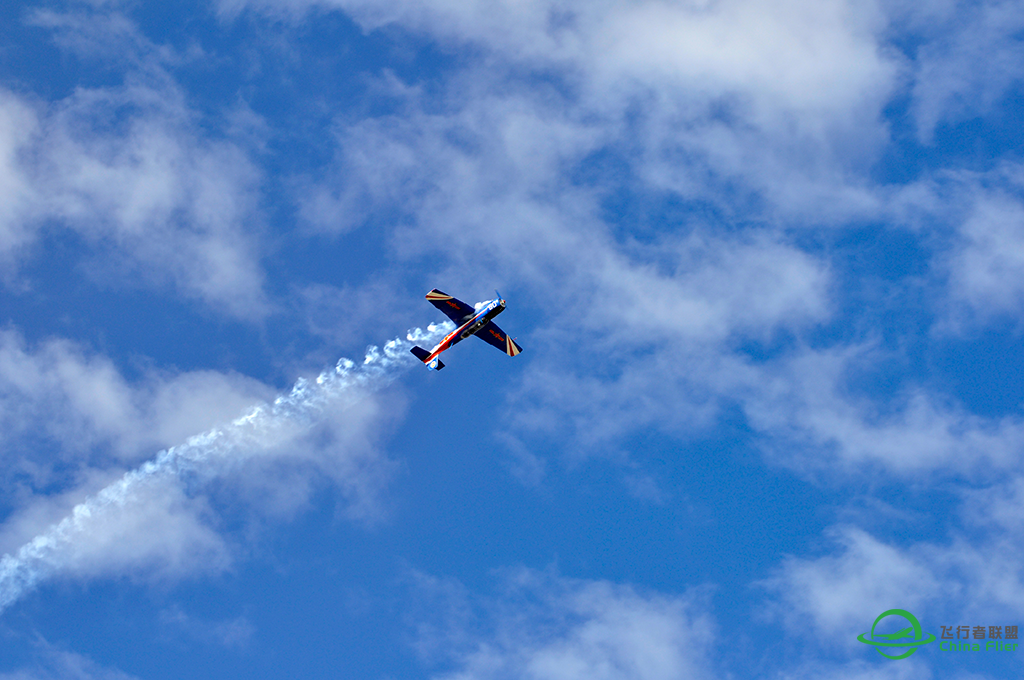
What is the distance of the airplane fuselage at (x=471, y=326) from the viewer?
367ft

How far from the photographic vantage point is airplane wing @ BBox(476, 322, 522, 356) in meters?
118

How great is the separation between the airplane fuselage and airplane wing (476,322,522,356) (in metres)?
1.94

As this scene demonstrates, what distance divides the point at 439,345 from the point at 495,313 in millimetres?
10029

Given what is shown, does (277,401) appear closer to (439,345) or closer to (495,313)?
(439,345)

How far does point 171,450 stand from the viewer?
361 feet

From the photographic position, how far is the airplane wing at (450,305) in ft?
378

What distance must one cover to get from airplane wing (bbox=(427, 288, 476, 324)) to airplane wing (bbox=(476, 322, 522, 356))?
3638 mm

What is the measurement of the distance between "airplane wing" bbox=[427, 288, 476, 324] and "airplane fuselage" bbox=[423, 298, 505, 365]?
4.69 ft

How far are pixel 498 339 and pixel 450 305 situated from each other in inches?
358

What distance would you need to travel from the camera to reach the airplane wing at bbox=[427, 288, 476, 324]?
115312 millimetres

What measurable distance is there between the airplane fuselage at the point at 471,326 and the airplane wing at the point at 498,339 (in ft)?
6.38

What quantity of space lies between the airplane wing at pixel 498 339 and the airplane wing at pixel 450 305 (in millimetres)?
3638

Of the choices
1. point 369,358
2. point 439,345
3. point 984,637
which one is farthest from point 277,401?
point 984,637

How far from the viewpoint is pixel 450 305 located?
11575 centimetres
